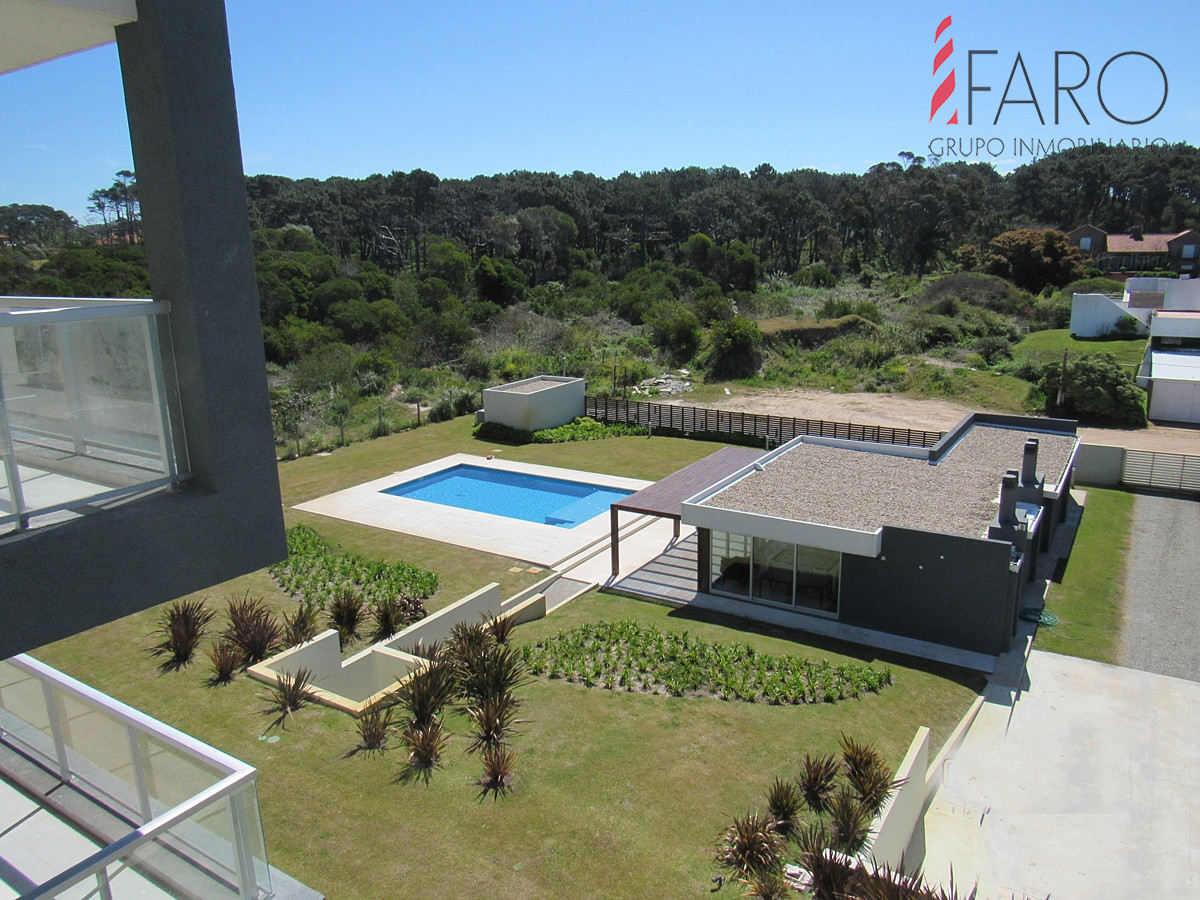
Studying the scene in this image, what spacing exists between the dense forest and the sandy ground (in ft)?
7.33

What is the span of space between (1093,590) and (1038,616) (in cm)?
221

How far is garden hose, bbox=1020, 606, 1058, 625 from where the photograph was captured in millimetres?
15172

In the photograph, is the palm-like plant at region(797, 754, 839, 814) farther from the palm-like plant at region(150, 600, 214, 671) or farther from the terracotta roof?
the terracotta roof

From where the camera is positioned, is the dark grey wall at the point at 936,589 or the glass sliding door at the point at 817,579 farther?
the glass sliding door at the point at 817,579

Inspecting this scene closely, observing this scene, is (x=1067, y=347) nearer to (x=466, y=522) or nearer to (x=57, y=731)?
(x=466, y=522)

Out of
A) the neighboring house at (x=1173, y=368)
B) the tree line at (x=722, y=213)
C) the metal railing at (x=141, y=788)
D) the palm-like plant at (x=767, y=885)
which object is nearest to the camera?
the metal railing at (x=141, y=788)

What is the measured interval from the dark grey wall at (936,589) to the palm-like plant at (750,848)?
7.44 metres

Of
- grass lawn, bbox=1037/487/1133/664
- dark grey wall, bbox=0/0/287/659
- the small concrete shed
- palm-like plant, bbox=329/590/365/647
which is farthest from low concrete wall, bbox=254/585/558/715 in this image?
the small concrete shed

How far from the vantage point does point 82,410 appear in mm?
3584

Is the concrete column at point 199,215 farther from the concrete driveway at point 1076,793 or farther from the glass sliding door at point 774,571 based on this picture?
the glass sliding door at point 774,571

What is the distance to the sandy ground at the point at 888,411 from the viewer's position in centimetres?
2717

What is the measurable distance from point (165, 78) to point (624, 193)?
7388cm

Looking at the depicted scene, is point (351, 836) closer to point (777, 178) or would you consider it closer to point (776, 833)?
point (776, 833)

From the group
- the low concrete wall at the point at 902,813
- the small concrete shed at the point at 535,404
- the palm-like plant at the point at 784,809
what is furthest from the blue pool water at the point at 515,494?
the palm-like plant at the point at 784,809
